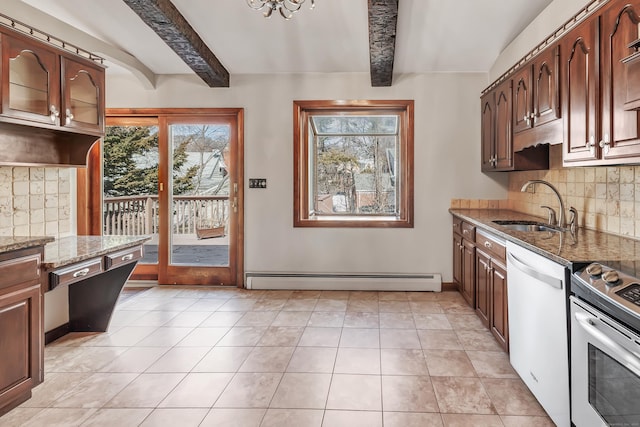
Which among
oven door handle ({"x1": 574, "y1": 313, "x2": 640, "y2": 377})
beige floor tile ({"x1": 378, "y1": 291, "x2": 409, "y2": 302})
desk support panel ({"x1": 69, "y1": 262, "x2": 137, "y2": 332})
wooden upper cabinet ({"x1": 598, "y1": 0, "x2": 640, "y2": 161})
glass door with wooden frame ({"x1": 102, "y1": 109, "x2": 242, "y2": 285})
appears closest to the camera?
oven door handle ({"x1": 574, "y1": 313, "x2": 640, "y2": 377})


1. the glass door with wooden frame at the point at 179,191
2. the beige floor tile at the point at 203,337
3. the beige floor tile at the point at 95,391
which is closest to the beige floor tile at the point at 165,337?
the beige floor tile at the point at 203,337

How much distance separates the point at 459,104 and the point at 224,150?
8.82ft

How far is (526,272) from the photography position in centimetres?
215

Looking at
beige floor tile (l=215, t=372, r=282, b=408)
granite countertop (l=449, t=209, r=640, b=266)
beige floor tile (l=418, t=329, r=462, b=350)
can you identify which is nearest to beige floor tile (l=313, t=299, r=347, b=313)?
beige floor tile (l=418, t=329, r=462, b=350)

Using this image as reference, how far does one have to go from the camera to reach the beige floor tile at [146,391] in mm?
2156

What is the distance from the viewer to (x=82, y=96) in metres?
2.93

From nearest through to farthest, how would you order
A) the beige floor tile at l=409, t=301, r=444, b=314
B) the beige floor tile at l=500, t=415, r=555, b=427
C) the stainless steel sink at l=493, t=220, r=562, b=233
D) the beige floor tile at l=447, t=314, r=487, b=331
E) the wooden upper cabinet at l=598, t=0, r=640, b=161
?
the wooden upper cabinet at l=598, t=0, r=640, b=161 → the beige floor tile at l=500, t=415, r=555, b=427 → the stainless steel sink at l=493, t=220, r=562, b=233 → the beige floor tile at l=447, t=314, r=487, b=331 → the beige floor tile at l=409, t=301, r=444, b=314

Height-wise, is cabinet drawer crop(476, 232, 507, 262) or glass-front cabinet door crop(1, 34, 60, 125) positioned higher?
glass-front cabinet door crop(1, 34, 60, 125)

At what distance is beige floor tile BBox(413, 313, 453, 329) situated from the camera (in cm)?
329

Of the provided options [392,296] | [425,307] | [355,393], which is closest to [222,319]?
[355,393]

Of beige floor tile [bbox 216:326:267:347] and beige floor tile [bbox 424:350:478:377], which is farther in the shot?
beige floor tile [bbox 216:326:267:347]

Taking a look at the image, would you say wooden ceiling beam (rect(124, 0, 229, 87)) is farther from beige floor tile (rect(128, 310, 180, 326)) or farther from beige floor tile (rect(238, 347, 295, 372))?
beige floor tile (rect(238, 347, 295, 372))

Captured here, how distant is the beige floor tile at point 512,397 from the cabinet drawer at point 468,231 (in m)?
1.36

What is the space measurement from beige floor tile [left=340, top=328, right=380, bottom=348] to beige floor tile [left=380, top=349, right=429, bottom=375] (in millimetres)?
161
